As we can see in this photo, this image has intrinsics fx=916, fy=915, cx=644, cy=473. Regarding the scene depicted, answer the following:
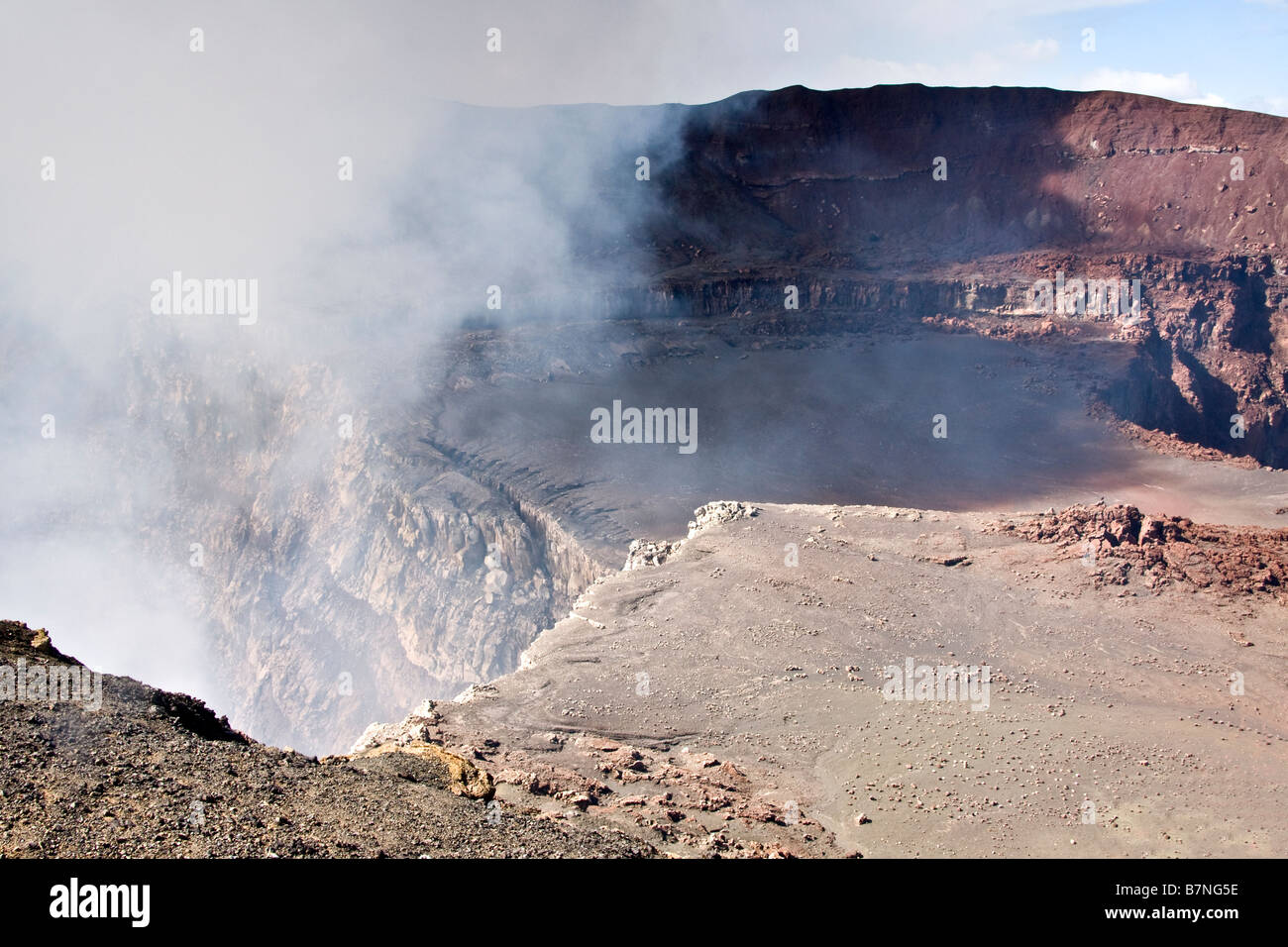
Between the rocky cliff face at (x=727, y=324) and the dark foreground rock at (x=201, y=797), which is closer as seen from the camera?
the dark foreground rock at (x=201, y=797)

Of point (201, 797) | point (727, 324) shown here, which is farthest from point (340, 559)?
point (727, 324)

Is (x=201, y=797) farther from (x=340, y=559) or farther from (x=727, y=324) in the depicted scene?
(x=727, y=324)

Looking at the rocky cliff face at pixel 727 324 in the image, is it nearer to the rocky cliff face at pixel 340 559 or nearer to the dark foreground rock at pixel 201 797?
the rocky cliff face at pixel 340 559

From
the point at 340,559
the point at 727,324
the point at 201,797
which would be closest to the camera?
the point at 201,797

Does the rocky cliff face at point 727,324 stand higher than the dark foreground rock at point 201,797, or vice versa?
the rocky cliff face at point 727,324

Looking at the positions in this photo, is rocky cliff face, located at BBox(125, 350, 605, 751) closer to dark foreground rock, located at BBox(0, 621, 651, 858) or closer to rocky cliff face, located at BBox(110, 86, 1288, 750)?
rocky cliff face, located at BBox(110, 86, 1288, 750)

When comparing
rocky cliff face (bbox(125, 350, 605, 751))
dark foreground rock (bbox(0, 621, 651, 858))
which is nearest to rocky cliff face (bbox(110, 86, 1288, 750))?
rocky cliff face (bbox(125, 350, 605, 751))

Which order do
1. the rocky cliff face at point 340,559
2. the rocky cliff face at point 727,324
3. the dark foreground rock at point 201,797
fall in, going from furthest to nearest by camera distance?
1. the rocky cliff face at point 727,324
2. the rocky cliff face at point 340,559
3. the dark foreground rock at point 201,797

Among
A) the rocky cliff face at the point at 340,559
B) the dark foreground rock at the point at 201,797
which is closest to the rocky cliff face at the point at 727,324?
the rocky cliff face at the point at 340,559

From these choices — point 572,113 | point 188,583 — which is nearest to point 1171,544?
point 188,583

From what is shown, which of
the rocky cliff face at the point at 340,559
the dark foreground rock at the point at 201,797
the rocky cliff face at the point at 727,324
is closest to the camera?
the dark foreground rock at the point at 201,797

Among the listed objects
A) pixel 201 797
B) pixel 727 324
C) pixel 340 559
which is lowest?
pixel 201 797

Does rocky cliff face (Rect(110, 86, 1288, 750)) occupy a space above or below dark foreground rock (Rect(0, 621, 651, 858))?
above
